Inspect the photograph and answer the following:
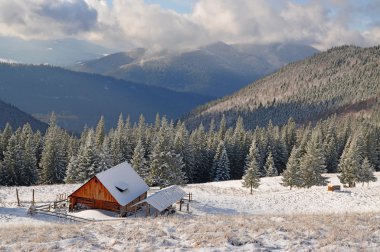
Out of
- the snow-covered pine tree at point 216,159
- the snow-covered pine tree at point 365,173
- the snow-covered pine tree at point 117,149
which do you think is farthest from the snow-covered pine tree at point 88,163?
the snow-covered pine tree at point 365,173

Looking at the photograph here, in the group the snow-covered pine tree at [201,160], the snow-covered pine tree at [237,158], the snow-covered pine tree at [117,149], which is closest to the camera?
the snow-covered pine tree at [117,149]

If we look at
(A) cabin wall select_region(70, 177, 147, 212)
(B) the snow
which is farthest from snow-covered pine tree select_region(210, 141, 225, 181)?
(A) cabin wall select_region(70, 177, 147, 212)

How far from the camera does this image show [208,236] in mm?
17125

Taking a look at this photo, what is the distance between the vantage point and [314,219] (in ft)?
68.1

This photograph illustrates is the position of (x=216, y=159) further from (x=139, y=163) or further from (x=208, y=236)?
(x=208, y=236)

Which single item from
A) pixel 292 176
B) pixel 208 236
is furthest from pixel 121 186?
pixel 292 176

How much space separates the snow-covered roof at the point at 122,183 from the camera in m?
38.9

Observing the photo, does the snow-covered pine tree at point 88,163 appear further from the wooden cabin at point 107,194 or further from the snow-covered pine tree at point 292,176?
the snow-covered pine tree at point 292,176

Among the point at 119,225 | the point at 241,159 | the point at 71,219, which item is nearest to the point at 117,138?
the point at 241,159

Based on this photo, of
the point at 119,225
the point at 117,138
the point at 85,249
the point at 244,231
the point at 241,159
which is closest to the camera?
the point at 85,249

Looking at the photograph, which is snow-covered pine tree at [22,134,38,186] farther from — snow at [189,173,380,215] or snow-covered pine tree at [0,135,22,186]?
snow at [189,173,380,215]

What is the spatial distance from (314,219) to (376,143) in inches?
3157

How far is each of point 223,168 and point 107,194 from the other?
45.4 metres

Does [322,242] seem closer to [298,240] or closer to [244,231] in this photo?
[298,240]
